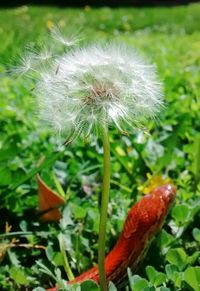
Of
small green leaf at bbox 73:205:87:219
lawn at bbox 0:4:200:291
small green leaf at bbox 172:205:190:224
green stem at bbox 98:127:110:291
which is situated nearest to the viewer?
green stem at bbox 98:127:110:291

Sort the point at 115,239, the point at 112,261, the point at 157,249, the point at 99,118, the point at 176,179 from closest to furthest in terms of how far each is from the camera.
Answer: the point at 99,118 < the point at 112,261 < the point at 157,249 < the point at 115,239 < the point at 176,179

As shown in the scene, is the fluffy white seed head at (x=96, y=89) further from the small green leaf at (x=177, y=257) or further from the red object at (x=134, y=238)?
the small green leaf at (x=177, y=257)

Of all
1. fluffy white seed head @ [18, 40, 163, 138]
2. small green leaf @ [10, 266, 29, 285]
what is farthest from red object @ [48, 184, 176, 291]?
fluffy white seed head @ [18, 40, 163, 138]

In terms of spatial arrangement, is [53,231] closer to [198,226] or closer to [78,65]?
[198,226]

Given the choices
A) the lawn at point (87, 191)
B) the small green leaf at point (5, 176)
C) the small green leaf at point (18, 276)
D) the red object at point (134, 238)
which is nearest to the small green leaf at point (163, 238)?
the lawn at point (87, 191)

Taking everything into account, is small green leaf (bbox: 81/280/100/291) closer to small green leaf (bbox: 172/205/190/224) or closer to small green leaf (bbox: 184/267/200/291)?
small green leaf (bbox: 184/267/200/291)

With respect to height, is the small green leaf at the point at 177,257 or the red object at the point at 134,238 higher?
the red object at the point at 134,238

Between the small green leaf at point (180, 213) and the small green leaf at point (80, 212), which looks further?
the small green leaf at point (80, 212)

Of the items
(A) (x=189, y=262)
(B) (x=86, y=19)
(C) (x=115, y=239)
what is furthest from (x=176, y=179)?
(B) (x=86, y=19)
